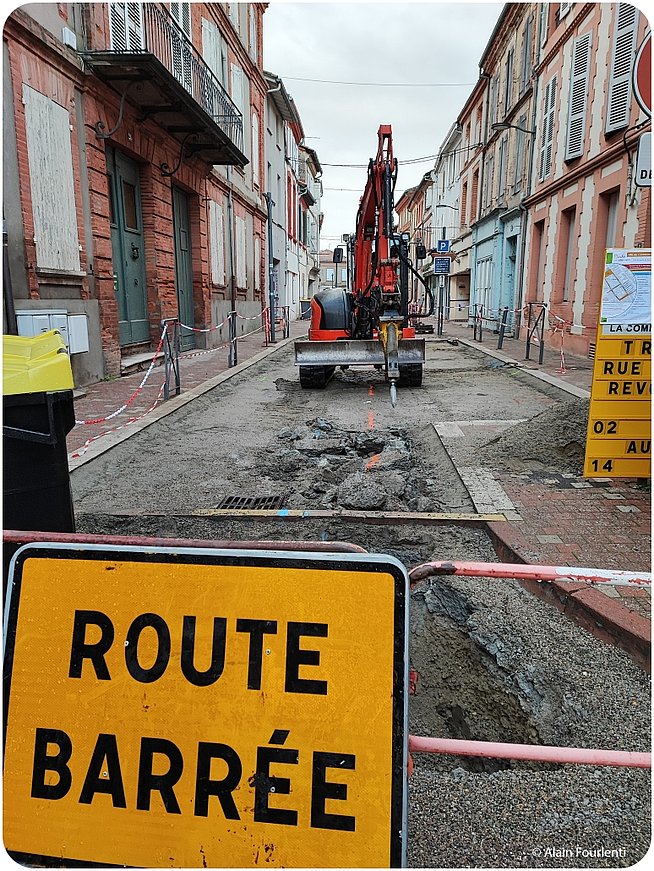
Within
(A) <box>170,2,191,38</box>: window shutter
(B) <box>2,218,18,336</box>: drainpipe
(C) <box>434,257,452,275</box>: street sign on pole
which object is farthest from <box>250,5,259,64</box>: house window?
(B) <box>2,218,18,336</box>: drainpipe

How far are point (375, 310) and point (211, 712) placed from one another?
9.11 m

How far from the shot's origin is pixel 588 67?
13719mm

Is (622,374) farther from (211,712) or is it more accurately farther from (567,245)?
(567,245)

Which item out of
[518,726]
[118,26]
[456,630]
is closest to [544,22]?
[118,26]

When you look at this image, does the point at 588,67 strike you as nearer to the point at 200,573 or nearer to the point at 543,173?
the point at 543,173

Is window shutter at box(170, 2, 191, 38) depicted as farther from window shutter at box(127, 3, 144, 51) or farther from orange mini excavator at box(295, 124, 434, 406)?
orange mini excavator at box(295, 124, 434, 406)

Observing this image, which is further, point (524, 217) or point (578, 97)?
point (524, 217)

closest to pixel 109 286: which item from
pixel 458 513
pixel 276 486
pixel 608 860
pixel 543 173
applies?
pixel 276 486

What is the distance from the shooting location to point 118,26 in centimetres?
1053

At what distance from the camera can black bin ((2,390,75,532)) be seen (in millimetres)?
3096

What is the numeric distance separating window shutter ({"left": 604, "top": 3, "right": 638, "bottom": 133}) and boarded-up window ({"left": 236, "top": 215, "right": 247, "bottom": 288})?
12.5m

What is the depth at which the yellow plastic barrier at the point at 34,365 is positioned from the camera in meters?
3.07

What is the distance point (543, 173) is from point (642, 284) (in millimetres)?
15092

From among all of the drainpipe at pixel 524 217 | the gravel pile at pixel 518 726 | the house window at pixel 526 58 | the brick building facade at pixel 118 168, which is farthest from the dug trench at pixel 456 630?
the house window at pixel 526 58
